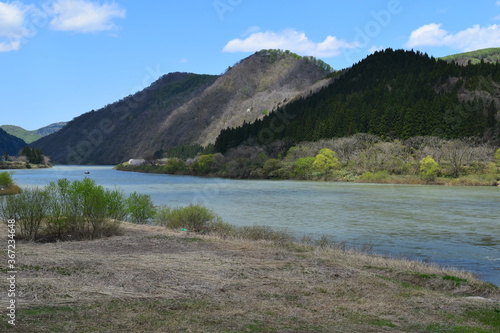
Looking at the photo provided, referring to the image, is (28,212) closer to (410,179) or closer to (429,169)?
(410,179)

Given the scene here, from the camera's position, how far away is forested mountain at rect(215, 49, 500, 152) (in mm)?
99438

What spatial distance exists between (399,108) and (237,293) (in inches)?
4099

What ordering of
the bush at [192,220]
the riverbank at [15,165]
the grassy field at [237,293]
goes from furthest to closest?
the riverbank at [15,165] → the bush at [192,220] → the grassy field at [237,293]

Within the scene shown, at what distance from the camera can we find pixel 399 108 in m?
108

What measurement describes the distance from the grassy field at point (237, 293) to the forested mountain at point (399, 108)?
8980cm

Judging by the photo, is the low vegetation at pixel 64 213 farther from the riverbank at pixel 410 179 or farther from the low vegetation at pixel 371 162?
the low vegetation at pixel 371 162

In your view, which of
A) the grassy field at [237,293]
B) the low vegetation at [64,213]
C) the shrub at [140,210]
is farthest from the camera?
the shrub at [140,210]

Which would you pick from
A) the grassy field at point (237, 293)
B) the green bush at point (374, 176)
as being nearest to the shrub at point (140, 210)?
the grassy field at point (237, 293)

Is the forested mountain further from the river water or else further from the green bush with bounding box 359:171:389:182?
the river water

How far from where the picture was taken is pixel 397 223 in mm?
32281

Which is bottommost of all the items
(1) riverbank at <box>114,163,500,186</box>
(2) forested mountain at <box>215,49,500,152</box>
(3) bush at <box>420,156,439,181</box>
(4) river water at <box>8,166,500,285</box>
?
(4) river water at <box>8,166,500,285</box>

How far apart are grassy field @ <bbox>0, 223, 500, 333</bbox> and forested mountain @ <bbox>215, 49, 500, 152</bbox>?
89.8m

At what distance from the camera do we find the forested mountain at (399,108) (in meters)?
A: 99.4

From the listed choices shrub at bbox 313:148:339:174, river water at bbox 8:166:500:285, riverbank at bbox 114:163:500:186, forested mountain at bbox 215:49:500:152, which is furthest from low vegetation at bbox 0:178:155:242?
forested mountain at bbox 215:49:500:152
